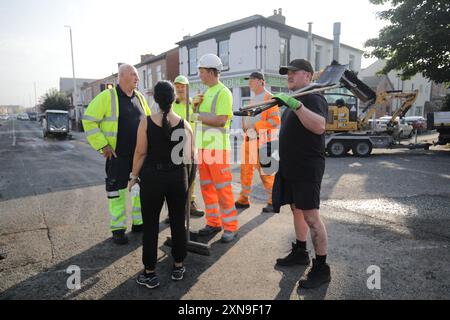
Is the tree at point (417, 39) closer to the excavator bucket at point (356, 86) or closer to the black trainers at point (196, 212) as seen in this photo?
the excavator bucket at point (356, 86)

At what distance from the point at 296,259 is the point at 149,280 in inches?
60.5

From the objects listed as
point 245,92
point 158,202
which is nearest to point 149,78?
point 245,92

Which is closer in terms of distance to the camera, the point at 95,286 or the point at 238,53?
the point at 95,286

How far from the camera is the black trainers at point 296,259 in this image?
11.0ft

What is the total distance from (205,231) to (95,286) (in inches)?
63.5

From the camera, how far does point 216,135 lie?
3953mm

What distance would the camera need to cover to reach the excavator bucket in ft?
41.7

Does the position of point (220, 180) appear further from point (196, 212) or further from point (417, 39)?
point (417, 39)

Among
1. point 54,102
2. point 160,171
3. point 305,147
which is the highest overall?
point 54,102

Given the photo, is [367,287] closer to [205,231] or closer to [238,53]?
[205,231]

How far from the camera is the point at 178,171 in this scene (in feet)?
9.79

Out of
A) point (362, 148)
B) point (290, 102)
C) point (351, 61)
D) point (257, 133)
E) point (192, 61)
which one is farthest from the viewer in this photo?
point (351, 61)

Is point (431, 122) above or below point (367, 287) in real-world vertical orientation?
above
